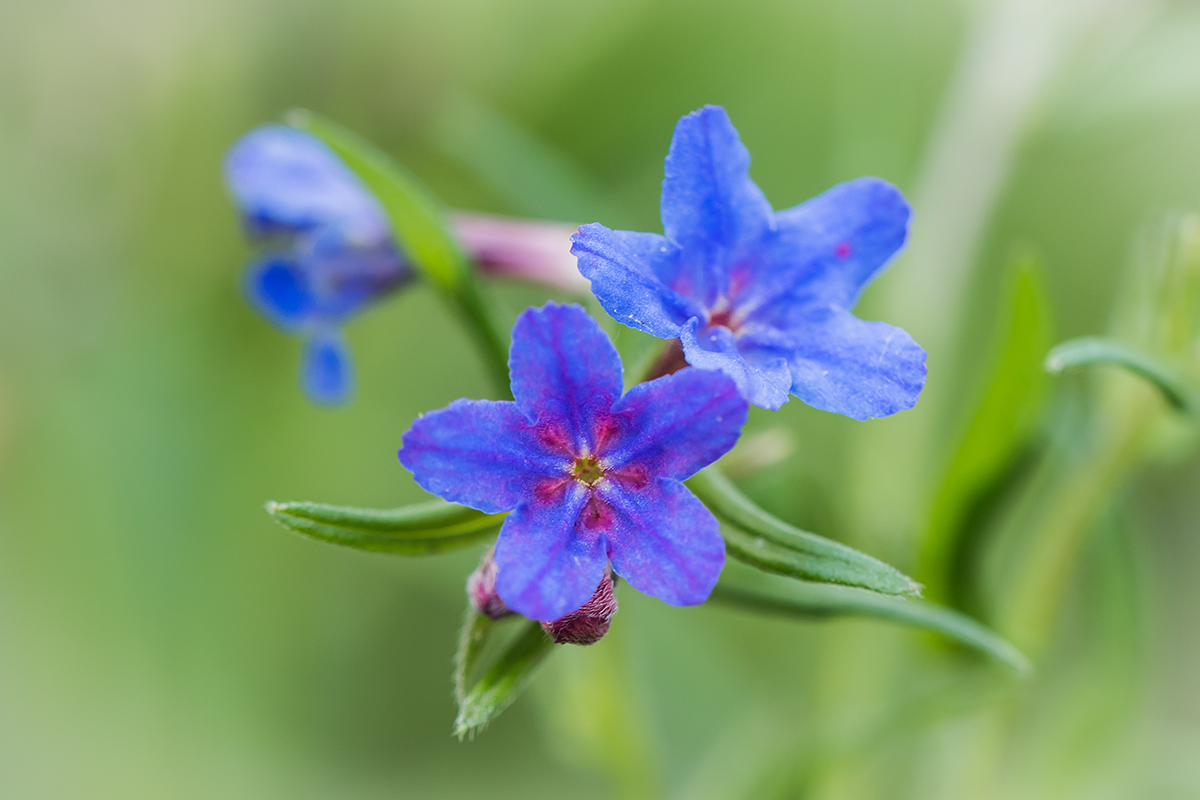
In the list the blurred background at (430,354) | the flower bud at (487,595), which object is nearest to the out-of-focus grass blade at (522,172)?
the blurred background at (430,354)

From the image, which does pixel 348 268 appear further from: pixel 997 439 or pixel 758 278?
pixel 997 439

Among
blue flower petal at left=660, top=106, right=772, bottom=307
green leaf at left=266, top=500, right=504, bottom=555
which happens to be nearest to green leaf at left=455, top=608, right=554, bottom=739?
green leaf at left=266, top=500, right=504, bottom=555

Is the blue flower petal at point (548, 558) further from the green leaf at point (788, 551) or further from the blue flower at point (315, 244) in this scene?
the blue flower at point (315, 244)

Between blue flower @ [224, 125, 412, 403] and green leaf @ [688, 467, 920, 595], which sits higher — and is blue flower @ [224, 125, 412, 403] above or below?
above

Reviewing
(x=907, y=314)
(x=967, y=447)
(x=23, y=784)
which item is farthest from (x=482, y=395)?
(x=967, y=447)

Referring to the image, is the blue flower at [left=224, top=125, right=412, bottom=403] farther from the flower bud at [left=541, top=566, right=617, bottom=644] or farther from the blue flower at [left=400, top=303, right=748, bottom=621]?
the flower bud at [left=541, top=566, right=617, bottom=644]

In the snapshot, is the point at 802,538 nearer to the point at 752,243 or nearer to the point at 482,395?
the point at 752,243
